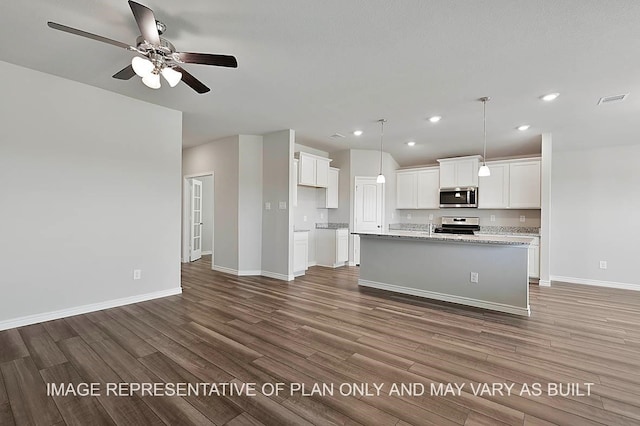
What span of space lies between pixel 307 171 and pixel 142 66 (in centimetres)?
402

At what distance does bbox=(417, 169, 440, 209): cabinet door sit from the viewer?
22.4ft

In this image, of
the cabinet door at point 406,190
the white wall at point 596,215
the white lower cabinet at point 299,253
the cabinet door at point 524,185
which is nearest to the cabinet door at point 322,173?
the white lower cabinet at point 299,253

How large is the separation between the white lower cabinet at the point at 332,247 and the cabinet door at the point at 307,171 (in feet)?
4.17

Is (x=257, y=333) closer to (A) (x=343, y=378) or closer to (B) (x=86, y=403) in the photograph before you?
(A) (x=343, y=378)

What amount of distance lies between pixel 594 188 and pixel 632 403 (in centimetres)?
517

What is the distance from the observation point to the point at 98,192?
3615mm

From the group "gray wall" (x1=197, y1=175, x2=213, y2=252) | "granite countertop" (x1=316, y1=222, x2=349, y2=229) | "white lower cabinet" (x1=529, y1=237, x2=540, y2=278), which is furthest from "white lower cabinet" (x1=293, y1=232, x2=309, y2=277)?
"white lower cabinet" (x1=529, y1=237, x2=540, y2=278)

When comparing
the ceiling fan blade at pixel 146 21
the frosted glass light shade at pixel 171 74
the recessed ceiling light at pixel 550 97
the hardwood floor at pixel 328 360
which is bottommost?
the hardwood floor at pixel 328 360

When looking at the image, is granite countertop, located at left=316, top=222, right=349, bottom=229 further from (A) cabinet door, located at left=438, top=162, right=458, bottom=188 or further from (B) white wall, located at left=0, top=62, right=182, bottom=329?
(B) white wall, located at left=0, top=62, right=182, bottom=329

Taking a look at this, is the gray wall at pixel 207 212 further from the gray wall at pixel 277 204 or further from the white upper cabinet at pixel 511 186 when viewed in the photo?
the white upper cabinet at pixel 511 186

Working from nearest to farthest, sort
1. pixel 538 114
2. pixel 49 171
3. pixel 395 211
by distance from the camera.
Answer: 1. pixel 49 171
2. pixel 538 114
3. pixel 395 211

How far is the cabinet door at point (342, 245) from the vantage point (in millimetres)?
6629

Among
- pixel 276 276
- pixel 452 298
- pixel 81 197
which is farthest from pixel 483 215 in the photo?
pixel 81 197

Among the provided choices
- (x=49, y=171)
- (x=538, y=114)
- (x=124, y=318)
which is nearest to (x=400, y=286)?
(x=538, y=114)
